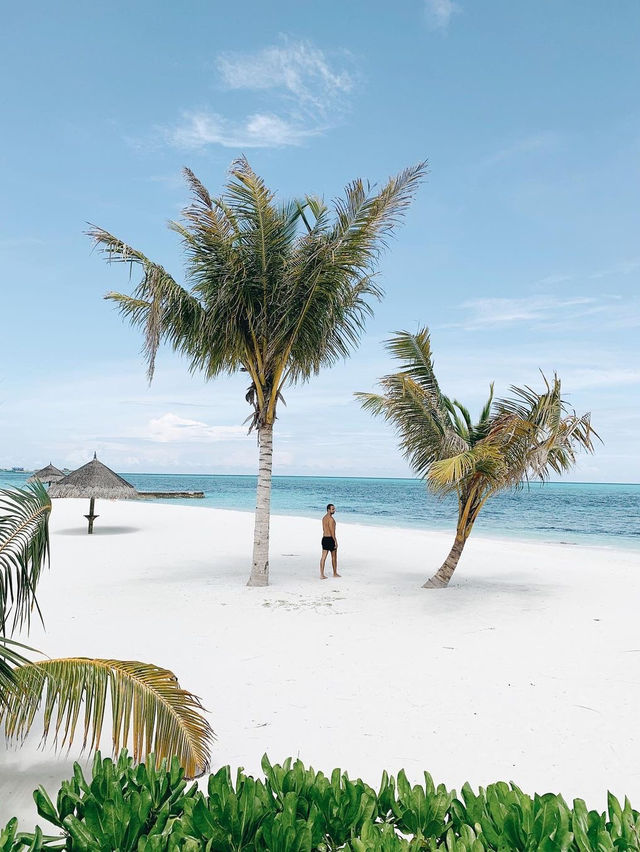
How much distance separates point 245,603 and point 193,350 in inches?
169

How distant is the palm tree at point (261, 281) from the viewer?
912cm

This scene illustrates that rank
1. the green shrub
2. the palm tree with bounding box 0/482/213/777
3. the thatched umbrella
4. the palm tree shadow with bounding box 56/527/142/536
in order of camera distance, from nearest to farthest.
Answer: the green shrub, the palm tree with bounding box 0/482/213/777, the thatched umbrella, the palm tree shadow with bounding box 56/527/142/536

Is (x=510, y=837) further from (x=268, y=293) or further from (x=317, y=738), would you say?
(x=268, y=293)

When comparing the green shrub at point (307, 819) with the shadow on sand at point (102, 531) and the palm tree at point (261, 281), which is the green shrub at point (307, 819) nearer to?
the palm tree at point (261, 281)

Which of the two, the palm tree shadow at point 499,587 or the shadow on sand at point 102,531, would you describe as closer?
the palm tree shadow at point 499,587

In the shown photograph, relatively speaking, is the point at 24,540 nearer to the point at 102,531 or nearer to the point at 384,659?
the point at 384,659

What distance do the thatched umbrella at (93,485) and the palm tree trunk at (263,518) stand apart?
9656mm

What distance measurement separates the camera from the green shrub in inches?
70.5

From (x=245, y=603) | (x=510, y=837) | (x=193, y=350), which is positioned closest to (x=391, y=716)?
(x=510, y=837)

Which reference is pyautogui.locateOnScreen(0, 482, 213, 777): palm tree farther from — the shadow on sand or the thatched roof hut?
the shadow on sand

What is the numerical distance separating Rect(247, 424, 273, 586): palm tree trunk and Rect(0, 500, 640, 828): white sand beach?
0.97 ft

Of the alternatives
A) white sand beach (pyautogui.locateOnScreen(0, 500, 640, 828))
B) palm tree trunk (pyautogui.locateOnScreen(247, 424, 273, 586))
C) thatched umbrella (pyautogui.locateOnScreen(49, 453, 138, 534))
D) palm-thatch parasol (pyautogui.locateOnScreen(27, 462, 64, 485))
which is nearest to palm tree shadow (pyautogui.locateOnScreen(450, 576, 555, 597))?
white sand beach (pyautogui.locateOnScreen(0, 500, 640, 828))

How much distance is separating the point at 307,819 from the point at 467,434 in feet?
26.5

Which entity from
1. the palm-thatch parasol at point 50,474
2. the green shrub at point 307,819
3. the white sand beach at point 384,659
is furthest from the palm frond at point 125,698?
the palm-thatch parasol at point 50,474
